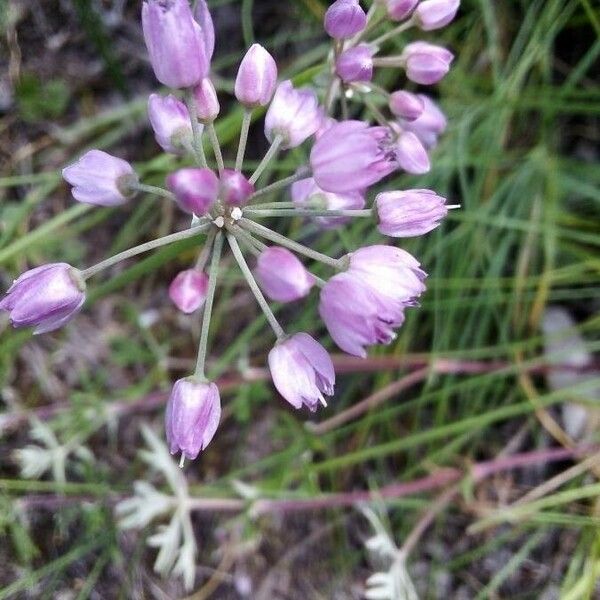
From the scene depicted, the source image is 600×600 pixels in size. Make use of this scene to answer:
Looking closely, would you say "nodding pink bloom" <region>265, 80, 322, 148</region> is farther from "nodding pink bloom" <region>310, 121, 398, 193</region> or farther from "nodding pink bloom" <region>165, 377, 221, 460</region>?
"nodding pink bloom" <region>165, 377, 221, 460</region>

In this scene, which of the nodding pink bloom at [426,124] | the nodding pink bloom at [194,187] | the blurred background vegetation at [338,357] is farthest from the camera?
the blurred background vegetation at [338,357]

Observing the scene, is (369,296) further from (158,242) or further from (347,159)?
(158,242)

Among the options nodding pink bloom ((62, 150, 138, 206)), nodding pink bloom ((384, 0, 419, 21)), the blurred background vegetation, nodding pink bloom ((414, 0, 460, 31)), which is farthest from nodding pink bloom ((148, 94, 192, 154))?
the blurred background vegetation

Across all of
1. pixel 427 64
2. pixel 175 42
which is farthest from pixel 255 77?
pixel 427 64

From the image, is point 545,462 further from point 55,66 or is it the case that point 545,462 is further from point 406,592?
A: point 55,66

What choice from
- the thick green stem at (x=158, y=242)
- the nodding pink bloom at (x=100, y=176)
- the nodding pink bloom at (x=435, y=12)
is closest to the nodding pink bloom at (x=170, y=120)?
the nodding pink bloom at (x=100, y=176)

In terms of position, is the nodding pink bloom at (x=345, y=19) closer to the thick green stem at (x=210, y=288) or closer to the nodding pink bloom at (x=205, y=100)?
the nodding pink bloom at (x=205, y=100)
